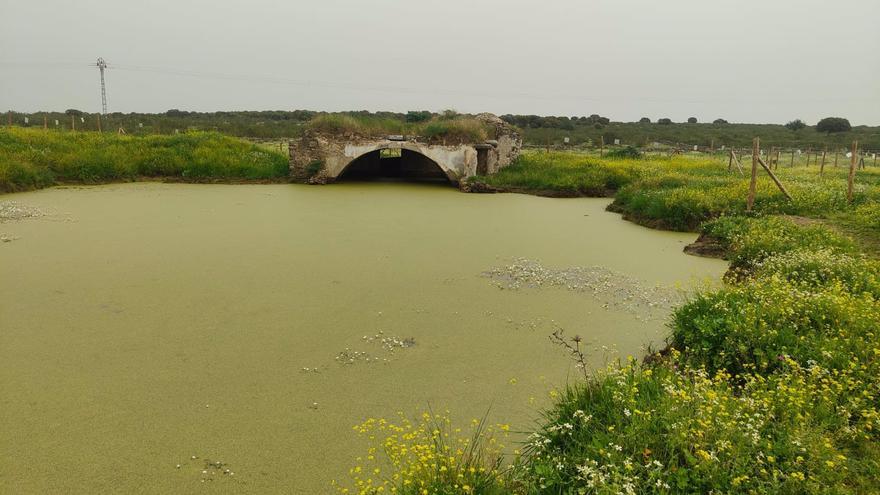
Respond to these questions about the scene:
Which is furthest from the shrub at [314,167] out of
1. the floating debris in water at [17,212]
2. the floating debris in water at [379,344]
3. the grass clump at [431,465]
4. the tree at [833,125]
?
the tree at [833,125]

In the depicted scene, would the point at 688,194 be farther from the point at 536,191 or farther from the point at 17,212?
the point at 17,212

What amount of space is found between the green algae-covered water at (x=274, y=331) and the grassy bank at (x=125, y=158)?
609cm

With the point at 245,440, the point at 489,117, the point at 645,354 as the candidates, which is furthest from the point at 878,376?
the point at 489,117

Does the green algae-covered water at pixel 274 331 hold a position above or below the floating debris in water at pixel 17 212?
below

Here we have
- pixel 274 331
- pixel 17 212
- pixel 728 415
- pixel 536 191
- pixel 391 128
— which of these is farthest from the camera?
pixel 391 128

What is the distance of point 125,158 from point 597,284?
15.6 m

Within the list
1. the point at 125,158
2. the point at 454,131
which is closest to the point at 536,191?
the point at 454,131

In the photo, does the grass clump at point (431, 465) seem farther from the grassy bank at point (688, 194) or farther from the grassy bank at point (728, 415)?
the grassy bank at point (688, 194)

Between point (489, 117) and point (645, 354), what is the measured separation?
14.4 m

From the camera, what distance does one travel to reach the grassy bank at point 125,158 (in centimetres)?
1526

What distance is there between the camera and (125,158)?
16.8 m

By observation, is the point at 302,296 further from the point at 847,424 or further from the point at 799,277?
the point at 799,277

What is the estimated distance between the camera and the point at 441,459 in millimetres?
2811

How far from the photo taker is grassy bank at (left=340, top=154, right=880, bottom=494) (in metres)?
2.69
